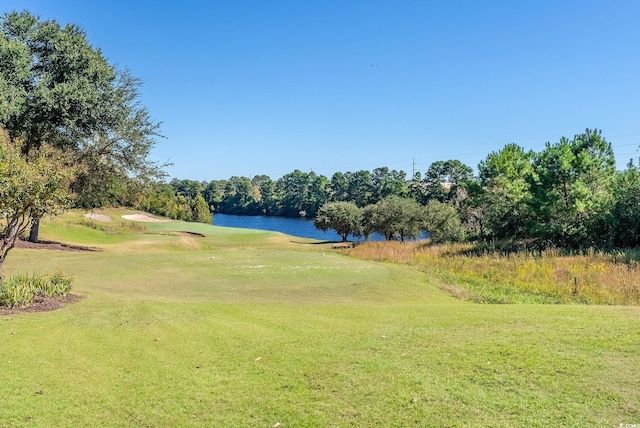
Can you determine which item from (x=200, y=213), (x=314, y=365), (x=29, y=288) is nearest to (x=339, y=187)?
(x=200, y=213)

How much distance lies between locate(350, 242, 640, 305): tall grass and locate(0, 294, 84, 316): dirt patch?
39.3ft

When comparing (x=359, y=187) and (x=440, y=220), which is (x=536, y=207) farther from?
(x=359, y=187)

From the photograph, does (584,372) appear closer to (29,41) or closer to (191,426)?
(191,426)

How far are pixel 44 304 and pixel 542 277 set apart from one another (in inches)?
675

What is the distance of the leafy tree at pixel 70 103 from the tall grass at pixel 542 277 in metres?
19.2

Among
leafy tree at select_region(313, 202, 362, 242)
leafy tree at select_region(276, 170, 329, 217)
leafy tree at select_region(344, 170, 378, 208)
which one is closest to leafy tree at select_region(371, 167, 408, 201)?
leafy tree at select_region(344, 170, 378, 208)

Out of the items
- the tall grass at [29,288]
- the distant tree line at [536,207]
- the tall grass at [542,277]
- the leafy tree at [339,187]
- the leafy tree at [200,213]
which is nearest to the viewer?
the tall grass at [29,288]

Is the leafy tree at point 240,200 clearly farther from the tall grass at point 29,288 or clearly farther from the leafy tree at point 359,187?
the tall grass at point 29,288

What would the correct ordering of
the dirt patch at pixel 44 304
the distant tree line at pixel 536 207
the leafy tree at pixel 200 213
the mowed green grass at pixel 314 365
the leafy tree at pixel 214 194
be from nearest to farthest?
the mowed green grass at pixel 314 365
the dirt patch at pixel 44 304
the distant tree line at pixel 536 207
the leafy tree at pixel 200 213
the leafy tree at pixel 214 194

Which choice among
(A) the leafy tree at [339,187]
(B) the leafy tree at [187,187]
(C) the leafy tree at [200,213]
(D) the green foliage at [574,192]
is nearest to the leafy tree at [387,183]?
(A) the leafy tree at [339,187]

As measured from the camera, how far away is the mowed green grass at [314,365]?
5043 millimetres

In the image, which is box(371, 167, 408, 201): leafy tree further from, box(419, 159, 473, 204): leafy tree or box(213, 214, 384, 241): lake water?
box(213, 214, 384, 241): lake water

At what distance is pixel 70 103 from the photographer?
22906 mm

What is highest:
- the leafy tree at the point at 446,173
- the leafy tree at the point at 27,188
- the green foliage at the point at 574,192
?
the leafy tree at the point at 446,173
